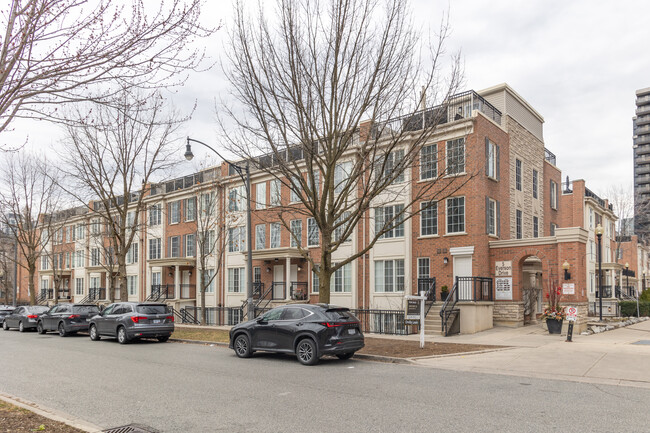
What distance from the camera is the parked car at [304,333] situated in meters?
13.3

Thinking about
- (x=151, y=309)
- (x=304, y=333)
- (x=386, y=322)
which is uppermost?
(x=304, y=333)

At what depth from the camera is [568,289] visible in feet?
70.1

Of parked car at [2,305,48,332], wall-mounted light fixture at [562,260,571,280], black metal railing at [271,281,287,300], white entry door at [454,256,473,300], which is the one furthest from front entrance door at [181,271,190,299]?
wall-mounted light fixture at [562,260,571,280]

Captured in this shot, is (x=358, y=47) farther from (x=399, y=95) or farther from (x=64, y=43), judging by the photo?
(x=64, y=43)

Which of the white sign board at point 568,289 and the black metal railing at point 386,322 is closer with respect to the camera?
the white sign board at point 568,289

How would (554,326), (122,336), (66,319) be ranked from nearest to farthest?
(122,336) < (554,326) < (66,319)

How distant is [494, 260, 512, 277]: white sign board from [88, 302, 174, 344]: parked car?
576 inches

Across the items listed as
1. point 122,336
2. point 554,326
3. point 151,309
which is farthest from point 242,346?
point 554,326

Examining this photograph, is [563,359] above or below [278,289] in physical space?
below

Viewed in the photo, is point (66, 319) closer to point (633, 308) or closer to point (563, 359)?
point (563, 359)

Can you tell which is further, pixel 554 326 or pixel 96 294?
pixel 96 294

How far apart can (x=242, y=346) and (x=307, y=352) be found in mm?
2470

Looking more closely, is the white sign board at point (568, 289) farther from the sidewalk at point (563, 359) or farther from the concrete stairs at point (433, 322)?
the concrete stairs at point (433, 322)

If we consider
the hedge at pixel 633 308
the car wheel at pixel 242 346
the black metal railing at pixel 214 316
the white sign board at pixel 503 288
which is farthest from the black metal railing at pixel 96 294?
the hedge at pixel 633 308
